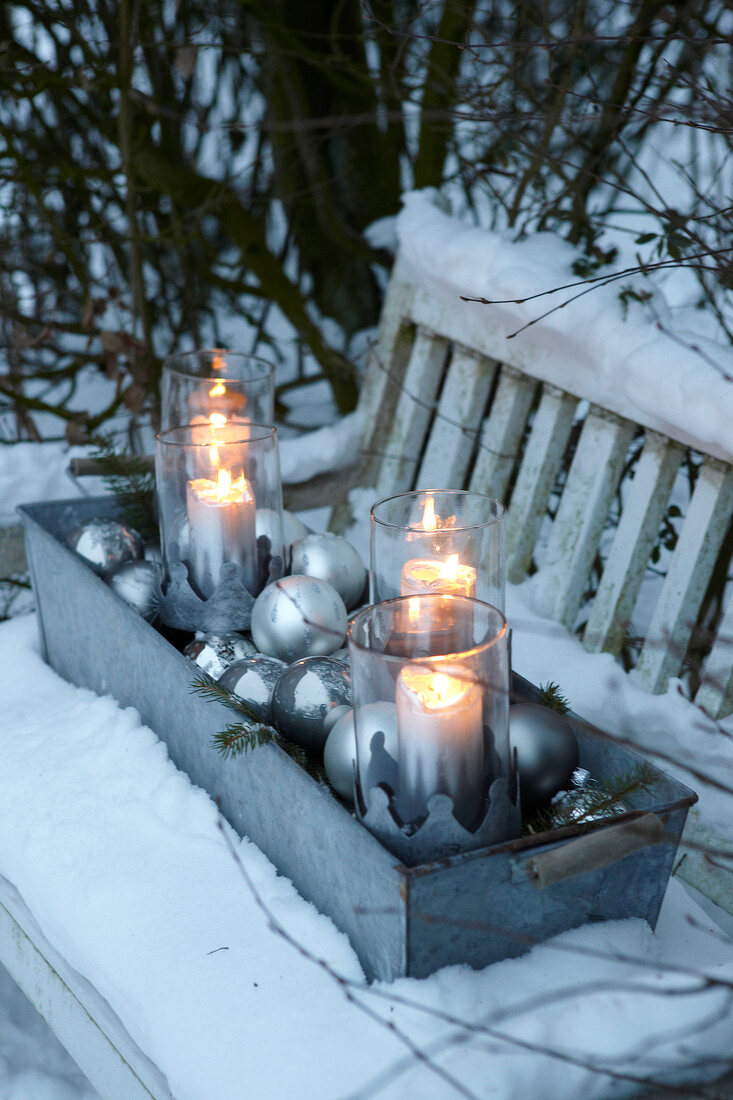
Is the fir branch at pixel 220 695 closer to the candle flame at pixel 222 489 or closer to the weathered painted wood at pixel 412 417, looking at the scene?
the candle flame at pixel 222 489

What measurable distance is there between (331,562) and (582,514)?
37 cm

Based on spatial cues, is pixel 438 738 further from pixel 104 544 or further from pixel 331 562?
pixel 104 544

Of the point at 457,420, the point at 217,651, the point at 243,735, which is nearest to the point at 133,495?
the point at 217,651

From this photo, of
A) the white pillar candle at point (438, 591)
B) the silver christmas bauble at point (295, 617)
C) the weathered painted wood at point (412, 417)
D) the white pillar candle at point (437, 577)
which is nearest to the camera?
the white pillar candle at point (438, 591)

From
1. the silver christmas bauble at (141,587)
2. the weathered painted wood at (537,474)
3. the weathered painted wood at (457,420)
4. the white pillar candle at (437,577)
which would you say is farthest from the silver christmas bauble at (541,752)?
the weathered painted wood at (457,420)

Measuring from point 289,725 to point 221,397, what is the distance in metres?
0.62

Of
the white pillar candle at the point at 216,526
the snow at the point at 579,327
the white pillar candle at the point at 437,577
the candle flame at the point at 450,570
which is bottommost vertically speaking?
the white pillar candle at the point at 216,526

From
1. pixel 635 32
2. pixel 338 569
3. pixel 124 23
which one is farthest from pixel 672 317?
pixel 124 23

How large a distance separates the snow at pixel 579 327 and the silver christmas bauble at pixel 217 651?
1.42 ft

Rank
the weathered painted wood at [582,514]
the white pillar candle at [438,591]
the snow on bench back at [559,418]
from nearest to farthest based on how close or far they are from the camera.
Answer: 1. the white pillar candle at [438,591]
2. the snow on bench back at [559,418]
3. the weathered painted wood at [582,514]

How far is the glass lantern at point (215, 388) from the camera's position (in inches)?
55.2

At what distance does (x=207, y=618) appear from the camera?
1.12 m

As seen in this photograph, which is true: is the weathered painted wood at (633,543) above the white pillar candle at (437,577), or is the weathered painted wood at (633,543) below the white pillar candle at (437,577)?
below

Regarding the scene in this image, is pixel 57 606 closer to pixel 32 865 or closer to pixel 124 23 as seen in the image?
pixel 32 865
